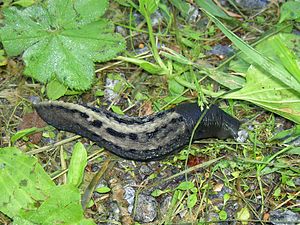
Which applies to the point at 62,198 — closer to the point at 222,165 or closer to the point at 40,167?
the point at 40,167

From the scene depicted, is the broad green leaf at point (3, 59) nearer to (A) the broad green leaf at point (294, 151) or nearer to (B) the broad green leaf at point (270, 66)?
(B) the broad green leaf at point (270, 66)

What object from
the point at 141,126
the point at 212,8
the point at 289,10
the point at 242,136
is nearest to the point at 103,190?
the point at 141,126

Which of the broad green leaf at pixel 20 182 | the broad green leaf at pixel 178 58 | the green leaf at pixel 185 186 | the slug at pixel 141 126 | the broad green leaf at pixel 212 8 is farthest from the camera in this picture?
the broad green leaf at pixel 212 8

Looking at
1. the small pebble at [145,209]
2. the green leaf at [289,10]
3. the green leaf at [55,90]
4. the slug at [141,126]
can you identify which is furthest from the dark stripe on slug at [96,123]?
the green leaf at [289,10]

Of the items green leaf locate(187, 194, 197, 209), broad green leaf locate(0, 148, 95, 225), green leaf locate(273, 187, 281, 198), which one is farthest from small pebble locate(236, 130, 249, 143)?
broad green leaf locate(0, 148, 95, 225)

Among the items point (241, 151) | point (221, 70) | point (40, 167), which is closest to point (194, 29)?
point (221, 70)

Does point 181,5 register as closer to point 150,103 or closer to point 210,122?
point 150,103

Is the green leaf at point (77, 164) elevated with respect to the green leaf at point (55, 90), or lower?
lower
